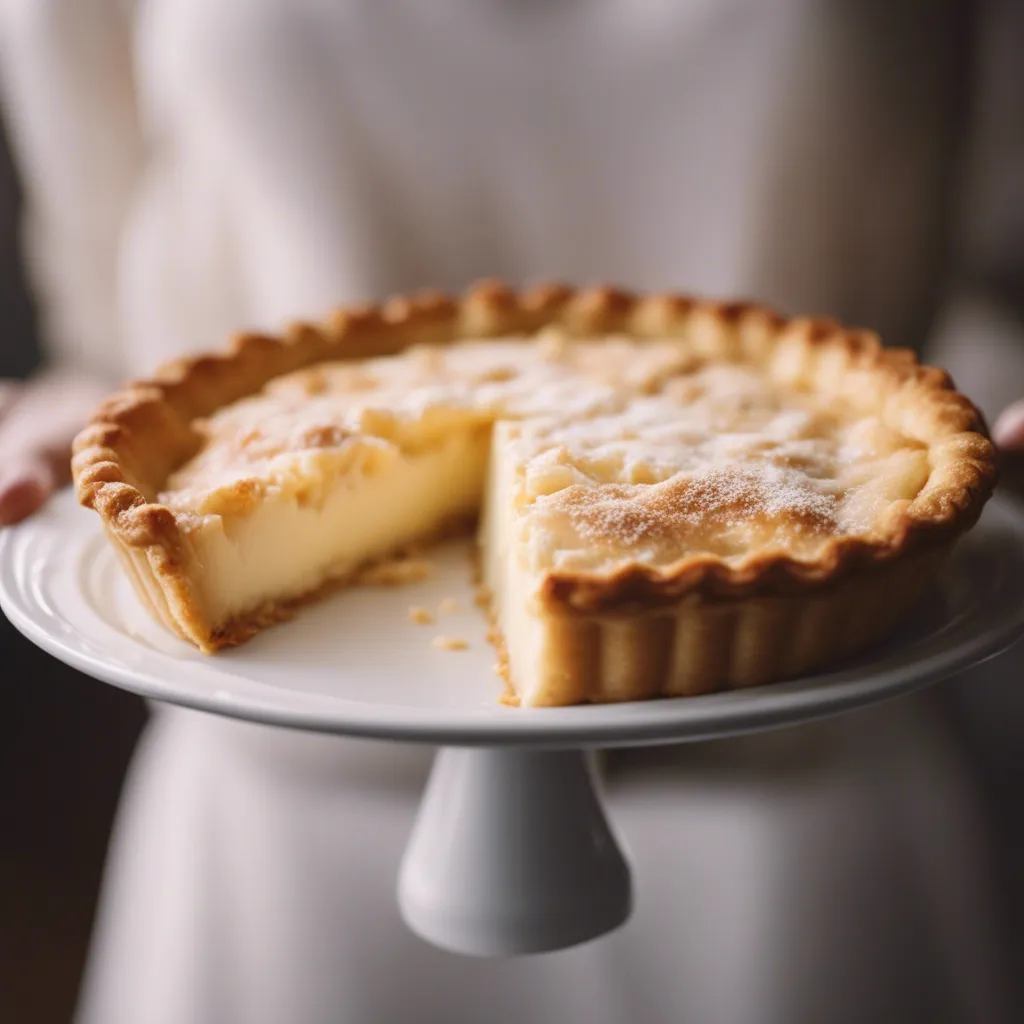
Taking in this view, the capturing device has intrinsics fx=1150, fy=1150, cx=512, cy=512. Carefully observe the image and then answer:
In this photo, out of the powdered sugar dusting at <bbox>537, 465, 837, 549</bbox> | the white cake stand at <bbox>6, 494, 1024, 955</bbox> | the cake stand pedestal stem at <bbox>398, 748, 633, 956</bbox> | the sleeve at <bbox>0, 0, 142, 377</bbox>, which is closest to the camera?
the white cake stand at <bbox>6, 494, 1024, 955</bbox>

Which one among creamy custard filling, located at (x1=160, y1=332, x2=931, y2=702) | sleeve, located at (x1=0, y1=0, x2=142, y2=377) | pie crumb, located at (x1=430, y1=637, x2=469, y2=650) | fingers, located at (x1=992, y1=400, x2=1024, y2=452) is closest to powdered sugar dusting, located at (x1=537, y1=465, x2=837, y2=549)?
creamy custard filling, located at (x1=160, y1=332, x2=931, y2=702)

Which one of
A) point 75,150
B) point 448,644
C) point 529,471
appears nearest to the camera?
point 448,644

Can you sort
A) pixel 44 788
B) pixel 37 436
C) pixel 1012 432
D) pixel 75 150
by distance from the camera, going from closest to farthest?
pixel 1012 432 → pixel 37 436 → pixel 75 150 → pixel 44 788

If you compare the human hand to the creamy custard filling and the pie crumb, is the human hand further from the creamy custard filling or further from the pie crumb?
the pie crumb

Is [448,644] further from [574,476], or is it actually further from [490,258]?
[490,258]

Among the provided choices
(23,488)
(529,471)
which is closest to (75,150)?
(23,488)

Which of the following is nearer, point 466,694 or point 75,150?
point 466,694

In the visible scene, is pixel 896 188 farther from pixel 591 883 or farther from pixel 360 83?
pixel 591 883
